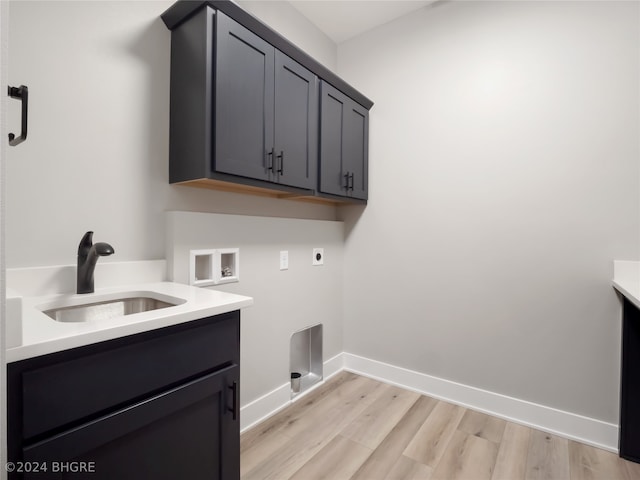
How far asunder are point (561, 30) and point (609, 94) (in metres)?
0.45

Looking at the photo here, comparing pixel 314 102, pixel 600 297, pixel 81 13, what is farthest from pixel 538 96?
pixel 81 13

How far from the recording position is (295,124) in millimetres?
1807

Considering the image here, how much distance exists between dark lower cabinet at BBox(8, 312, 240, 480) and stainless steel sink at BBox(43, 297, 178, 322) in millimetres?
293

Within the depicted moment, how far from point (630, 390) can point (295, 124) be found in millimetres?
2214

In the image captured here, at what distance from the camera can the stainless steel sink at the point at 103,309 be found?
1.14 metres

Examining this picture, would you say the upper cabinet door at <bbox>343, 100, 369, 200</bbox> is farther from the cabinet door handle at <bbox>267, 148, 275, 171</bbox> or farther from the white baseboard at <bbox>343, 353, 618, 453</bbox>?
the white baseboard at <bbox>343, 353, 618, 453</bbox>

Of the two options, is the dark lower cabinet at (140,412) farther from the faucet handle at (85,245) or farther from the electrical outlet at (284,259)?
the electrical outlet at (284,259)

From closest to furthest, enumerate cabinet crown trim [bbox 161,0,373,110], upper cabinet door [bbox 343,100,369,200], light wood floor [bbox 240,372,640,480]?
1. cabinet crown trim [bbox 161,0,373,110]
2. light wood floor [bbox 240,372,640,480]
3. upper cabinet door [bbox 343,100,369,200]

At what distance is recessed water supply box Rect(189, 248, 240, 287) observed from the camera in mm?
1560

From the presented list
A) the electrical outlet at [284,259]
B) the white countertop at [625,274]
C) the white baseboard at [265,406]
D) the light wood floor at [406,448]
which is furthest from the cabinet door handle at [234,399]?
the white countertop at [625,274]

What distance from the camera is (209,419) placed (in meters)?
1.06

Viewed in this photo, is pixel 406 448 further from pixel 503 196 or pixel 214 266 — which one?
pixel 503 196

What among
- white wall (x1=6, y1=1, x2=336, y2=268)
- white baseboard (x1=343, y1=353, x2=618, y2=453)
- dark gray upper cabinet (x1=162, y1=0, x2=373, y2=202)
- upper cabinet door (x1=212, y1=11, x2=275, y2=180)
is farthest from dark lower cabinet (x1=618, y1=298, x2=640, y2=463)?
white wall (x1=6, y1=1, x2=336, y2=268)

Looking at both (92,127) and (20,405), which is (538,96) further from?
(20,405)
